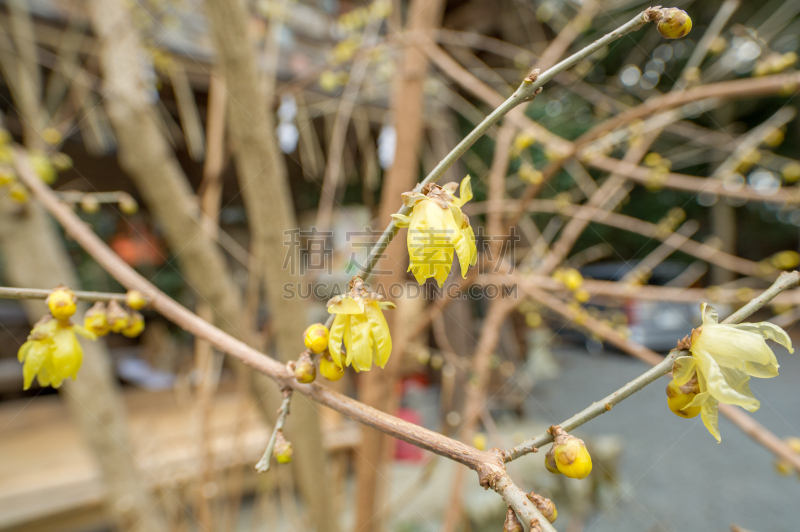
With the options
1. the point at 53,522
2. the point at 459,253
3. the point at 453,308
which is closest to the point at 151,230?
the point at 53,522

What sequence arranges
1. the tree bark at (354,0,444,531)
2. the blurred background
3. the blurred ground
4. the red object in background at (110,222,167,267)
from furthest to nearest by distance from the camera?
the red object in background at (110,222,167,267) < the blurred ground < the tree bark at (354,0,444,531) < the blurred background

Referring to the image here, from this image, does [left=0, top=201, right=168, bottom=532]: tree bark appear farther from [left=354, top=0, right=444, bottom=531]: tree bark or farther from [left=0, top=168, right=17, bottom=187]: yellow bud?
[left=354, top=0, right=444, bottom=531]: tree bark

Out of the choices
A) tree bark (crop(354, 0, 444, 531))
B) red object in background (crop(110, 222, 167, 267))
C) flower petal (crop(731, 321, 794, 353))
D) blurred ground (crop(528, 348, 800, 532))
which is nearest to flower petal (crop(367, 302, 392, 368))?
flower petal (crop(731, 321, 794, 353))

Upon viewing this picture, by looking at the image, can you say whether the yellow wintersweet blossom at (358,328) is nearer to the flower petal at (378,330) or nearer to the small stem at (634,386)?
the flower petal at (378,330)

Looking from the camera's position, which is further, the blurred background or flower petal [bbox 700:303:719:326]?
the blurred background

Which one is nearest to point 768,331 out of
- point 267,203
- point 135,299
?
point 135,299

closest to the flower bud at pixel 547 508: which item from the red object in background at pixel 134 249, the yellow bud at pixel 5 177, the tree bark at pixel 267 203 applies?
the tree bark at pixel 267 203

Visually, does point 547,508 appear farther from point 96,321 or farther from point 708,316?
point 96,321
